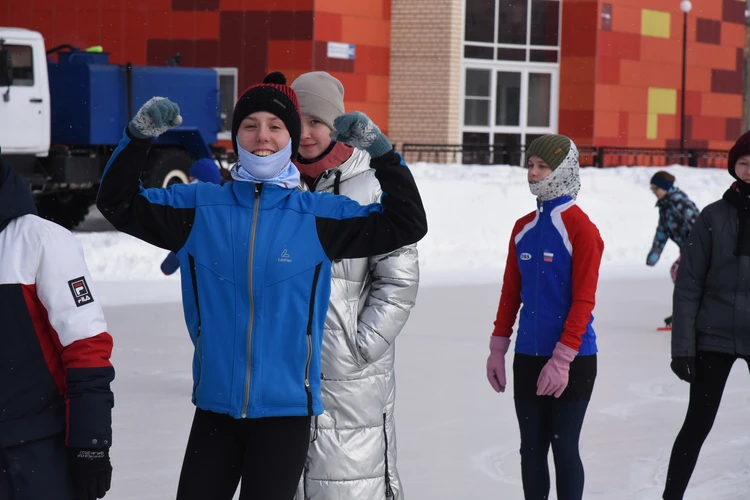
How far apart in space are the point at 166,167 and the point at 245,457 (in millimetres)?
13987

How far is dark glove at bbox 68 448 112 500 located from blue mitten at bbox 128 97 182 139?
2.53ft

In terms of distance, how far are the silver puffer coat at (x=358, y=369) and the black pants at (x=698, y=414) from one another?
53.7 inches

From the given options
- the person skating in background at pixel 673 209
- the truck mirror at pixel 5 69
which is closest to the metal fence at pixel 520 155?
the truck mirror at pixel 5 69

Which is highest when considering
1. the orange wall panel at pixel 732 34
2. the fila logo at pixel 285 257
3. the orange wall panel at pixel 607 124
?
A: the orange wall panel at pixel 732 34

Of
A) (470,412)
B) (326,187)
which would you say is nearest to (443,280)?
(470,412)

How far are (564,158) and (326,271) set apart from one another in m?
1.44

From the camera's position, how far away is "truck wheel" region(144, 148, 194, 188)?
54.0ft

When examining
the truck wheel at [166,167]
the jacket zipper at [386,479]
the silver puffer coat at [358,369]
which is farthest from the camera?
the truck wheel at [166,167]

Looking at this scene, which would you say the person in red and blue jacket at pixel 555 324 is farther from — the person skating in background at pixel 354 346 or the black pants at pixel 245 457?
the black pants at pixel 245 457

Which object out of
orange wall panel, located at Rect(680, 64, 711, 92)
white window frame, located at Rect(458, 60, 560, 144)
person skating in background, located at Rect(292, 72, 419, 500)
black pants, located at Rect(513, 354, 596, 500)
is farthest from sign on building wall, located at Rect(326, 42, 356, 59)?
person skating in background, located at Rect(292, 72, 419, 500)

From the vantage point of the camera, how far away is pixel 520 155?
24.7 metres

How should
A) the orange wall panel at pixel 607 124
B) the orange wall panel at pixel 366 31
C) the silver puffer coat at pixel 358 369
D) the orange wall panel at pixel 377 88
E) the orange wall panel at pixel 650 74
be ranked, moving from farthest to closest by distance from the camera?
the orange wall panel at pixel 650 74, the orange wall panel at pixel 607 124, the orange wall panel at pixel 377 88, the orange wall panel at pixel 366 31, the silver puffer coat at pixel 358 369

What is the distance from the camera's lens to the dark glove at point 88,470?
8.68 ft

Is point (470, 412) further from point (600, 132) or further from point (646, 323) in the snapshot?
point (600, 132)
